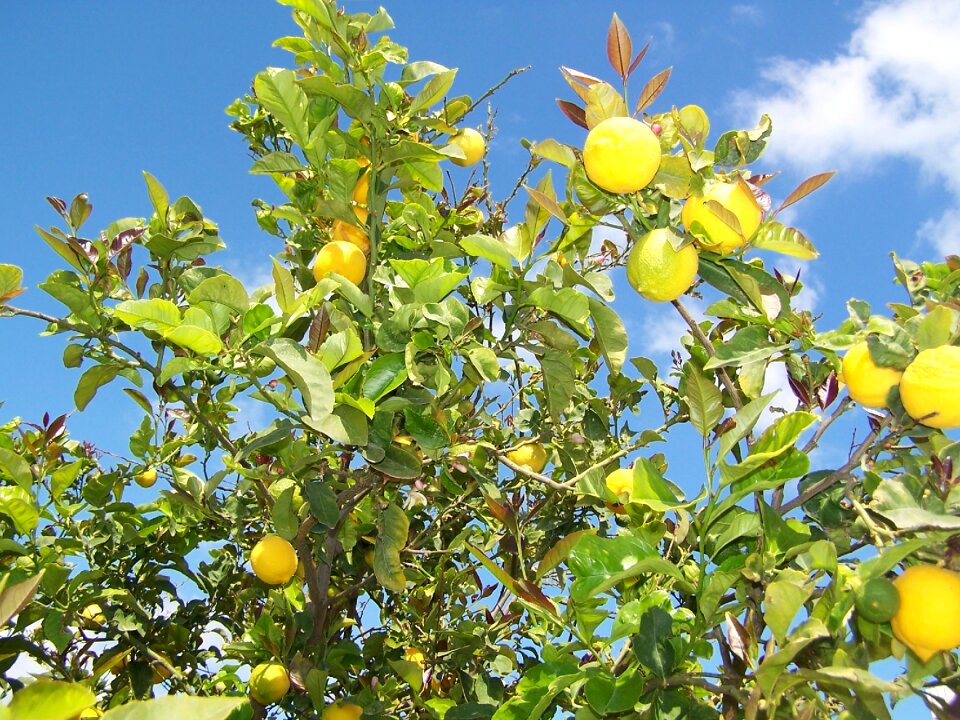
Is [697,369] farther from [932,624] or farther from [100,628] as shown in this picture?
[100,628]

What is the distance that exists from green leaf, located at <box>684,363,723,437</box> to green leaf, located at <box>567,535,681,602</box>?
0.97 feet

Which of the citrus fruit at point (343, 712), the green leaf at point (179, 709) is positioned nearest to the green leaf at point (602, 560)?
the green leaf at point (179, 709)

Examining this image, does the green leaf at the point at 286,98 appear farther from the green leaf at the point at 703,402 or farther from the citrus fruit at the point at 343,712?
the citrus fruit at the point at 343,712

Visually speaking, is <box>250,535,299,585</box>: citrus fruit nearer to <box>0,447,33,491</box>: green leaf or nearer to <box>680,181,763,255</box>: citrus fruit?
<box>0,447,33,491</box>: green leaf

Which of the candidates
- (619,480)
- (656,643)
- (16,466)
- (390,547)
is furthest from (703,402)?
(16,466)

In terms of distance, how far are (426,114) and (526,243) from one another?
1.97 feet

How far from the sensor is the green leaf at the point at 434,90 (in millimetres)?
2020

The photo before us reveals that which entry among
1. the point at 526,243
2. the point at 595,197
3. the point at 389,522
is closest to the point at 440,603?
the point at 389,522

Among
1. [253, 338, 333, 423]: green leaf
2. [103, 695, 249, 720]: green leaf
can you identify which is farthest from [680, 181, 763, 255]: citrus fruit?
[103, 695, 249, 720]: green leaf

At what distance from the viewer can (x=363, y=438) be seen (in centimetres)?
165

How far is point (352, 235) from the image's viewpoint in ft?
7.20

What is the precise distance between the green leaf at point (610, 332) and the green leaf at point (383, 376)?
0.45m

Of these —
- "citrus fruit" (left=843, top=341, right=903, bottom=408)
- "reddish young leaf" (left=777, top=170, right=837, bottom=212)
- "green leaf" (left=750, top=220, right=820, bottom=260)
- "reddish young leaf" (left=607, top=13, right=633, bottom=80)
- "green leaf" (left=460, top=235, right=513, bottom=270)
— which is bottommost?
"citrus fruit" (left=843, top=341, right=903, bottom=408)

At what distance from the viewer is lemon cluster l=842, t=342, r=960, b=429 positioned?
51.9 inches
